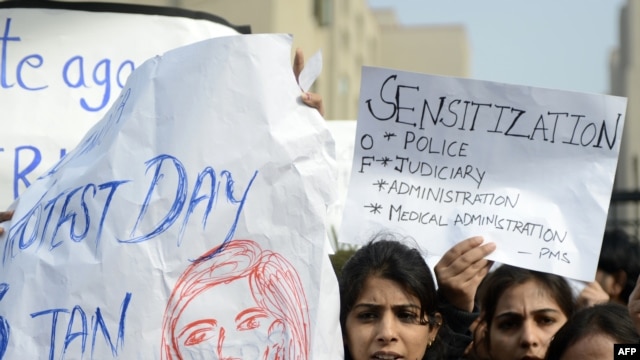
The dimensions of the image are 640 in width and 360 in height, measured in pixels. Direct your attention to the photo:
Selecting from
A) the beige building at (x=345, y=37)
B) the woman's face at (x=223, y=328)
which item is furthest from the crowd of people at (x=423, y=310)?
the beige building at (x=345, y=37)

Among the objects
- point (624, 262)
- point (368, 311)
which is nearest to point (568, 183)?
point (368, 311)

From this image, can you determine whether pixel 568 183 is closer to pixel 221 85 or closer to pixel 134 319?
pixel 221 85

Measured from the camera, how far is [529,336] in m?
3.38

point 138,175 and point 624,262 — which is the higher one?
point 138,175

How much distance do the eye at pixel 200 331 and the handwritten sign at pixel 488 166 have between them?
589 mm

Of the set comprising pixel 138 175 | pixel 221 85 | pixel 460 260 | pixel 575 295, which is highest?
pixel 221 85

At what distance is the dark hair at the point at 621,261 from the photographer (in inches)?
170

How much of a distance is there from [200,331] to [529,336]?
4.49 feet

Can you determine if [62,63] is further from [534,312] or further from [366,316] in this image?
[534,312]

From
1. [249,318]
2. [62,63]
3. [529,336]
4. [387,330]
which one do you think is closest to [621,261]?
[529,336]

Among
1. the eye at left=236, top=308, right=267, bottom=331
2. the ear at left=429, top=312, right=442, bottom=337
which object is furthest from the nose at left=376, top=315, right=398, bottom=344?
the eye at left=236, top=308, right=267, bottom=331

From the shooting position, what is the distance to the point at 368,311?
2836 millimetres

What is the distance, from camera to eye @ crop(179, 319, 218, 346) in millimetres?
2328

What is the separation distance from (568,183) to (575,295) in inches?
A: 46.7
